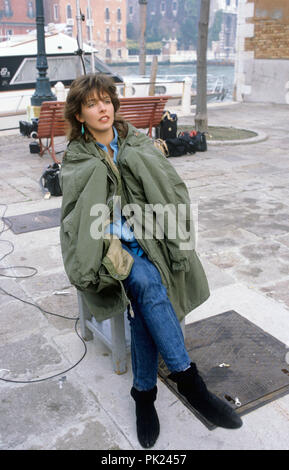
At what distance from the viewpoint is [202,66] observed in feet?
32.8

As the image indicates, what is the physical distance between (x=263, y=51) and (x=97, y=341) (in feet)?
48.9

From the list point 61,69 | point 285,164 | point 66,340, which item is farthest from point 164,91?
point 66,340

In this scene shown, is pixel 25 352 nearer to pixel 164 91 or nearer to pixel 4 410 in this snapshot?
pixel 4 410

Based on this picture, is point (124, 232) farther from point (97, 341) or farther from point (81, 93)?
point (97, 341)

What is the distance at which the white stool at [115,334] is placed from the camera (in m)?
2.84

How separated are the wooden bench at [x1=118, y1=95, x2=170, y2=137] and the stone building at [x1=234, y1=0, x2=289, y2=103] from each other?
28.0 ft

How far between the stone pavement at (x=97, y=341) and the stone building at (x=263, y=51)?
942cm

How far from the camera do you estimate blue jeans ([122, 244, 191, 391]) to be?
7.89 feet

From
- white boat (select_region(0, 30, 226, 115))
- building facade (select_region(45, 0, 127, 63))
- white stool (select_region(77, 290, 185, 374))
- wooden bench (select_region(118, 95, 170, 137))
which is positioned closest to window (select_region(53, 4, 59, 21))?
building facade (select_region(45, 0, 127, 63))

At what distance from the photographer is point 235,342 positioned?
317 centimetres

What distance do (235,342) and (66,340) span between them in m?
1.14

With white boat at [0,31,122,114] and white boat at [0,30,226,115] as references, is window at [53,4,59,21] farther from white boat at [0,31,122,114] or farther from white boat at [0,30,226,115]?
white boat at [0,31,122,114]

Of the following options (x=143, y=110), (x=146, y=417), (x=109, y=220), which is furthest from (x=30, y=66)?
(x=146, y=417)

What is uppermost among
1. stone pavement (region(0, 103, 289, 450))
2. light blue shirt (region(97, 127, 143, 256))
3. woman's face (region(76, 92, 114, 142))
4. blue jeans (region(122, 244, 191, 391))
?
woman's face (region(76, 92, 114, 142))
